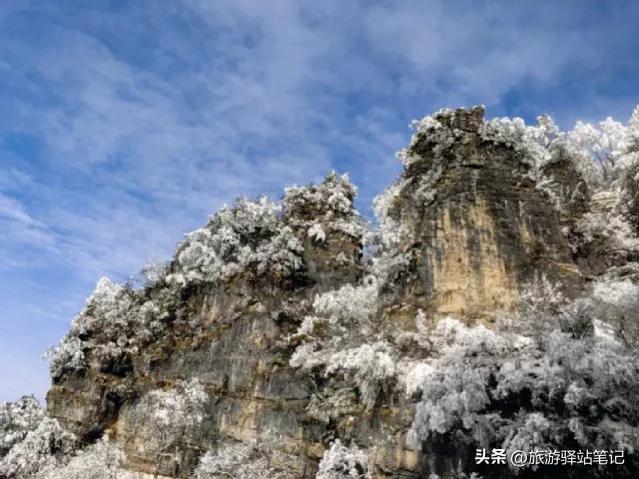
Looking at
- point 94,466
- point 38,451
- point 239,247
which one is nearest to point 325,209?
point 239,247

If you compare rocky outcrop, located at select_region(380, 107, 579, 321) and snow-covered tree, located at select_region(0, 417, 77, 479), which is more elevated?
rocky outcrop, located at select_region(380, 107, 579, 321)

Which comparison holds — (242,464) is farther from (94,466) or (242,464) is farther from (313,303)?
(313,303)

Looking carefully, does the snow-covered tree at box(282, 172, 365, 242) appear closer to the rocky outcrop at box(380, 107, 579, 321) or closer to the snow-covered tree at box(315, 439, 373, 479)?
the rocky outcrop at box(380, 107, 579, 321)

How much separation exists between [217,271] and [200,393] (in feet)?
28.3

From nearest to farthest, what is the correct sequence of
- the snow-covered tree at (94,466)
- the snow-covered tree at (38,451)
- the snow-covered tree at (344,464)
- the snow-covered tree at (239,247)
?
the snow-covered tree at (344,464) → the snow-covered tree at (94,466) → the snow-covered tree at (38,451) → the snow-covered tree at (239,247)

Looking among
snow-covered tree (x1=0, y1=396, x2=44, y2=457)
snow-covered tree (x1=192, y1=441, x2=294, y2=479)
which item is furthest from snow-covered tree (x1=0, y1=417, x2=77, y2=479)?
snow-covered tree (x1=192, y1=441, x2=294, y2=479)

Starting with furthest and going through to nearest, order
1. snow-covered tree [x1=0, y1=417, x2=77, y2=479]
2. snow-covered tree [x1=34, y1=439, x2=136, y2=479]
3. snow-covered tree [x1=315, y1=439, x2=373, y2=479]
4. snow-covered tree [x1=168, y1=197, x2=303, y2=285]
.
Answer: snow-covered tree [x1=168, y1=197, x2=303, y2=285]
snow-covered tree [x1=0, y1=417, x2=77, y2=479]
snow-covered tree [x1=34, y1=439, x2=136, y2=479]
snow-covered tree [x1=315, y1=439, x2=373, y2=479]

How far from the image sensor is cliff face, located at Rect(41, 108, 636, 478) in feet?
77.7

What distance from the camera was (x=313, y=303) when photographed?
105 ft

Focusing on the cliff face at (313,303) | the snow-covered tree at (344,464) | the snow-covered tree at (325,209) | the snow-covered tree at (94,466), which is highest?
the snow-covered tree at (325,209)

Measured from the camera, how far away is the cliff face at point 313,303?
2369 centimetres

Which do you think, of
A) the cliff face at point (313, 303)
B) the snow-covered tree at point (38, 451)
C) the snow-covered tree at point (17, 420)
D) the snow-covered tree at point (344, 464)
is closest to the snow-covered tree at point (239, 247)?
the cliff face at point (313, 303)

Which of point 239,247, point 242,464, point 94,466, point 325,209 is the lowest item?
point 94,466

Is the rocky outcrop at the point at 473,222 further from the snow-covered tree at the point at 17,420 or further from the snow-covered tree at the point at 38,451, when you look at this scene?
the snow-covered tree at the point at 17,420
